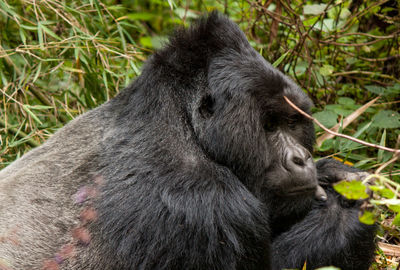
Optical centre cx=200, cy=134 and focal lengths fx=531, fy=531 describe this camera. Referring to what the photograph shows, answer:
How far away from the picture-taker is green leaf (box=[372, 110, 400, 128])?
13.1 ft

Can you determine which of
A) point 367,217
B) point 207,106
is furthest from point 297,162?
point 367,217

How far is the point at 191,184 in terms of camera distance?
2.60 m

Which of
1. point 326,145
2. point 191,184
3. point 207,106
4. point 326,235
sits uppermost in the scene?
point 207,106

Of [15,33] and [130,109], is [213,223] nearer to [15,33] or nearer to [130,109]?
[130,109]

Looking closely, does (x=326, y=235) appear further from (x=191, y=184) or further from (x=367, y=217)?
(x=367, y=217)

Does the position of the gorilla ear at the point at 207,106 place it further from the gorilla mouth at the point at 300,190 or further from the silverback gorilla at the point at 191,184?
the gorilla mouth at the point at 300,190

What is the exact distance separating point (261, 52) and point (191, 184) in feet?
6.13

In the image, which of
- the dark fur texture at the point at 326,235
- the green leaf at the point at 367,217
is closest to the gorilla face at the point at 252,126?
the dark fur texture at the point at 326,235

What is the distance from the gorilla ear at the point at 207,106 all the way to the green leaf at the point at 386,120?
68.0 inches

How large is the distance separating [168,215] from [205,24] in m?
1.15

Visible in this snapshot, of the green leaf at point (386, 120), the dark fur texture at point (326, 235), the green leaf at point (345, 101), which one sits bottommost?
the dark fur texture at point (326, 235)

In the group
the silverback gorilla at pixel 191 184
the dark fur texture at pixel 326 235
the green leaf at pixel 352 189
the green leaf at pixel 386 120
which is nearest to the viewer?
the green leaf at pixel 352 189

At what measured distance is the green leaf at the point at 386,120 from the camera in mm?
3978

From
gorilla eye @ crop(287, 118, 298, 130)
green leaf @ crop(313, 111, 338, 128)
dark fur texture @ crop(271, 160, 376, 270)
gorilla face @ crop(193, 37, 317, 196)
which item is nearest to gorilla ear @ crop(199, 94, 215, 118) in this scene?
gorilla face @ crop(193, 37, 317, 196)
